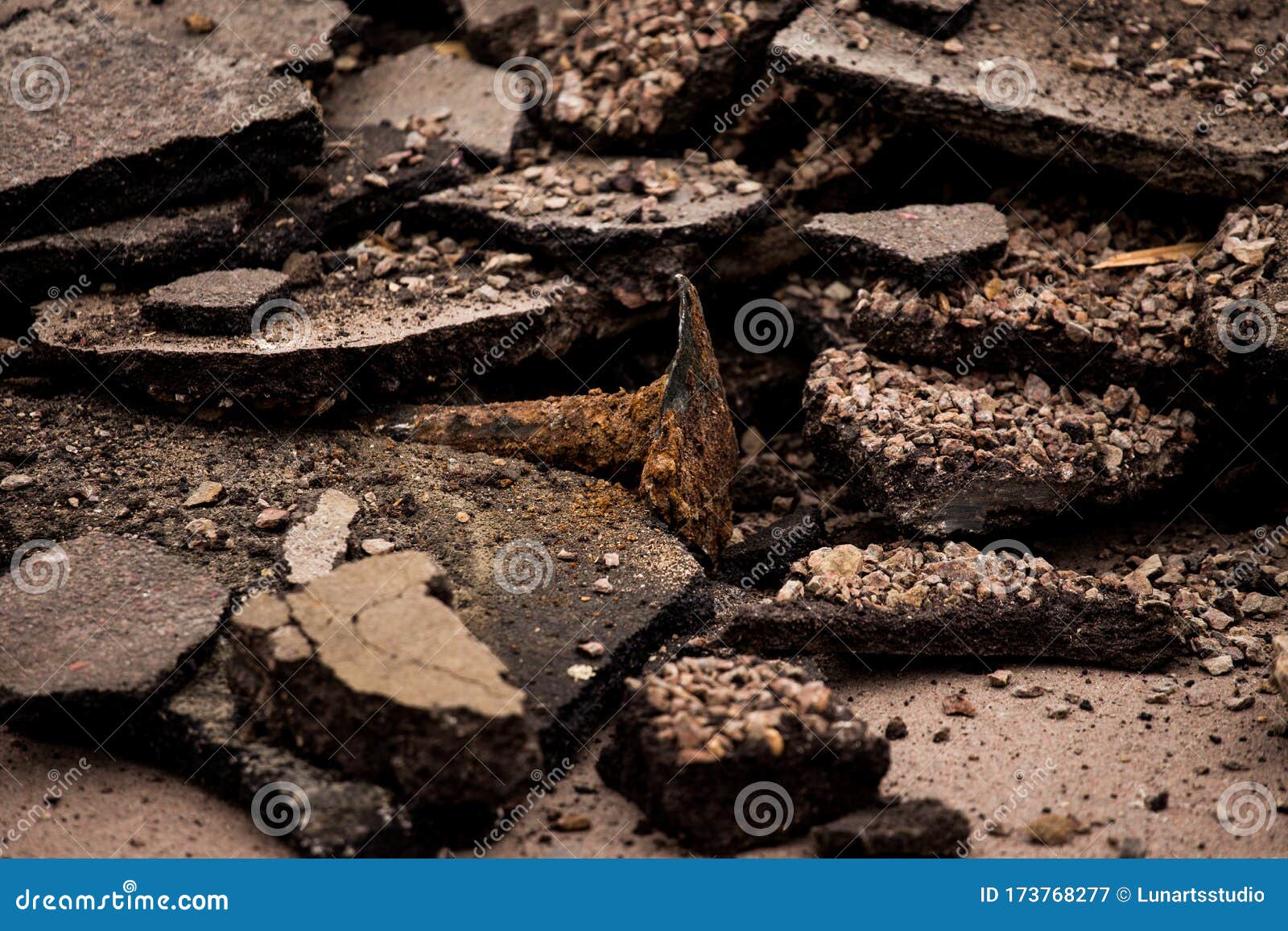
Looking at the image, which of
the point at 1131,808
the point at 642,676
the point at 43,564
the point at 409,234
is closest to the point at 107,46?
the point at 409,234

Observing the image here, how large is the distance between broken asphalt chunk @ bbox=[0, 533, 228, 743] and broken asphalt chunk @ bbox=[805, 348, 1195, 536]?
6.37 ft

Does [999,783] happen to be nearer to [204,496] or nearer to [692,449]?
[692,449]

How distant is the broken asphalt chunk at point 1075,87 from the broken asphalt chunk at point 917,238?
356 mm

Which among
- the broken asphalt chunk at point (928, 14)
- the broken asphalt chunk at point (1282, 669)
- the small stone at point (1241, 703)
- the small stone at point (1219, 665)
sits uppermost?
the broken asphalt chunk at point (928, 14)

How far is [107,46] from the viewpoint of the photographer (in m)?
4.22

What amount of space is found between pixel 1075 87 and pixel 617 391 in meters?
1.97

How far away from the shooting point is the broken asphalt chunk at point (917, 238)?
3.70 m

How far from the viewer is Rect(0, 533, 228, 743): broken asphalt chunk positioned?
8.88 feet

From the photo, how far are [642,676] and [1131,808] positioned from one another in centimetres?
122

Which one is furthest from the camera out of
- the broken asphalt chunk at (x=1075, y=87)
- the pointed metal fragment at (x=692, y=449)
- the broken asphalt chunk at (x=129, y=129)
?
the broken asphalt chunk at (x=1075, y=87)

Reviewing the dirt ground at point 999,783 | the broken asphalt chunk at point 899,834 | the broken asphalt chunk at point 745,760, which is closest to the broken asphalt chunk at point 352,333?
the dirt ground at point 999,783

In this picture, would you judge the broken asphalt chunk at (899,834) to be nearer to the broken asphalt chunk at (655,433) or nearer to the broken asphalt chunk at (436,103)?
the broken asphalt chunk at (655,433)

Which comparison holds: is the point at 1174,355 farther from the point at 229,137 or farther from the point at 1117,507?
the point at 229,137

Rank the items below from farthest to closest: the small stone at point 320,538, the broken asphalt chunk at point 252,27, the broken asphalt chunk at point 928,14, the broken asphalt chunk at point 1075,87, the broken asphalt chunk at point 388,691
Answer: the broken asphalt chunk at point 252,27 < the broken asphalt chunk at point 928,14 < the broken asphalt chunk at point 1075,87 < the small stone at point 320,538 < the broken asphalt chunk at point 388,691
